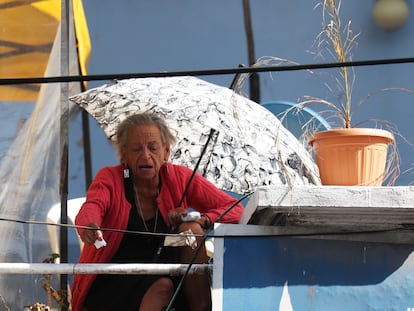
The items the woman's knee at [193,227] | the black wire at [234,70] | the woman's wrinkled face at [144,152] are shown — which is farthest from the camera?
the woman's wrinkled face at [144,152]

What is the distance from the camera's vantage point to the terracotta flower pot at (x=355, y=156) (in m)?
3.85

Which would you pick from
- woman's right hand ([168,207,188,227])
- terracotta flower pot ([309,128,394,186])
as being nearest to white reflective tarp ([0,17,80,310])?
woman's right hand ([168,207,188,227])

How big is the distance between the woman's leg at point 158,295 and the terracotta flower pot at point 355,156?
871 mm

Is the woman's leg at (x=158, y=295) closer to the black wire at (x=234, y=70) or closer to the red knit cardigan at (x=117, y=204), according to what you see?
the red knit cardigan at (x=117, y=204)

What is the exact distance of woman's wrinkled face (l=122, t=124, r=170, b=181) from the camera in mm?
4586

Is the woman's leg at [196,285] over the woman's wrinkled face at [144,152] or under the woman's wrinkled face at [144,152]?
under

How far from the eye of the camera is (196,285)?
4227 mm

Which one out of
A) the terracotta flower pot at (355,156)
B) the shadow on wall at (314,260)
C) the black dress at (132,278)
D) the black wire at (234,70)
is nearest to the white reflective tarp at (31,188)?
the black dress at (132,278)

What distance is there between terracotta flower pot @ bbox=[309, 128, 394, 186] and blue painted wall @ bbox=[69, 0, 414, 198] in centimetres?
274

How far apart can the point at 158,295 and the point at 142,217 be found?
492 millimetres

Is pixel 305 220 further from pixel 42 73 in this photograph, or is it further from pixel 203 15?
pixel 203 15

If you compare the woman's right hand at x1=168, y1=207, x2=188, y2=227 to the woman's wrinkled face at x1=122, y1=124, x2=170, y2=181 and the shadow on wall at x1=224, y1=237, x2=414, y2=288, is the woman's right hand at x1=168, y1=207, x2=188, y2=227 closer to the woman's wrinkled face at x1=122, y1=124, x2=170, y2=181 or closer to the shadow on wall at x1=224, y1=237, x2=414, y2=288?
the woman's wrinkled face at x1=122, y1=124, x2=170, y2=181

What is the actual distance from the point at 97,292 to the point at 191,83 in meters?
1.86

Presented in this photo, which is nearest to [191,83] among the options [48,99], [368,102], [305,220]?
Result: [48,99]
